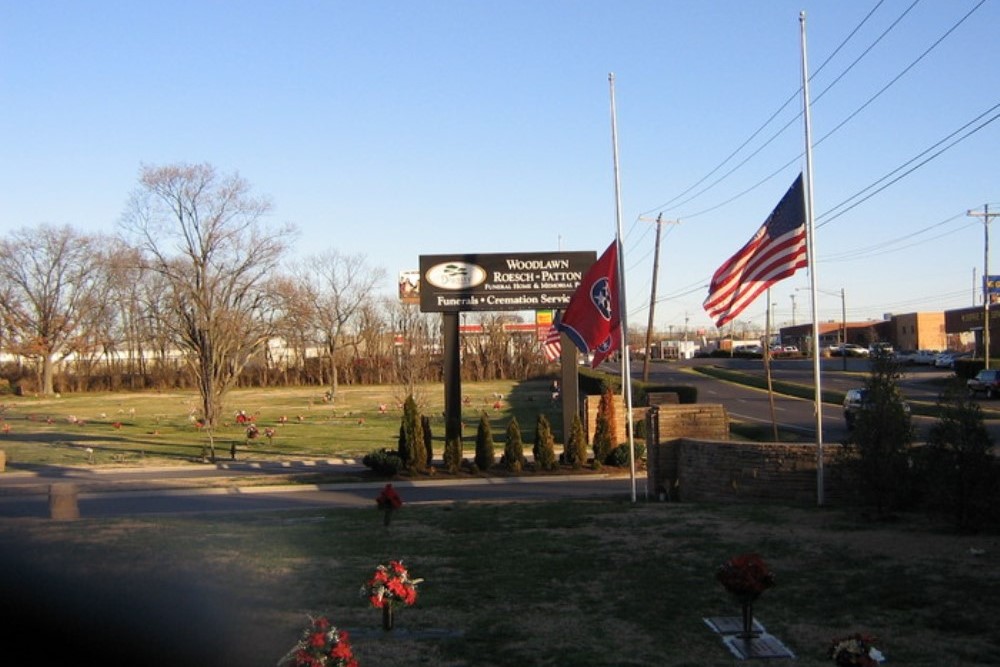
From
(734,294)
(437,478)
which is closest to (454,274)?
(437,478)

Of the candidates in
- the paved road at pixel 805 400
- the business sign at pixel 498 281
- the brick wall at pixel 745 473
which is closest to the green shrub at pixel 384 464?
the business sign at pixel 498 281

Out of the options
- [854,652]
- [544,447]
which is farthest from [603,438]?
[854,652]

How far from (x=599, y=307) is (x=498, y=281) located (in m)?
8.66

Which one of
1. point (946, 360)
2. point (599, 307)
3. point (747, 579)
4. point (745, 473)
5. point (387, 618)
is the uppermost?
point (599, 307)

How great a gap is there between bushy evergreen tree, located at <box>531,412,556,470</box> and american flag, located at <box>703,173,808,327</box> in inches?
411

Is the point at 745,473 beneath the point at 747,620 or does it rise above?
above

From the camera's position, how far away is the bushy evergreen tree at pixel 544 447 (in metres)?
26.1

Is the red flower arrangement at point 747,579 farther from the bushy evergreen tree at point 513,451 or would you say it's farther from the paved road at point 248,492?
the bushy evergreen tree at point 513,451

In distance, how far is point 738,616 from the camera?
8023 millimetres

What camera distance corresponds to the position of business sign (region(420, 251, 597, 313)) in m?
26.6

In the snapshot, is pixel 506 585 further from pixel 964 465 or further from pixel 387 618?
pixel 964 465

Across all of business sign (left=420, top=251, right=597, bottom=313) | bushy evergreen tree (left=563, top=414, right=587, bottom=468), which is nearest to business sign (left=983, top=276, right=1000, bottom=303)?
business sign (left=420, top=251, right=597, bottom=313)

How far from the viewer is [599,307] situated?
1836cm

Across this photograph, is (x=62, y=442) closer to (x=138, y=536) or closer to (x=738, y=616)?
(x=138, y=536)
